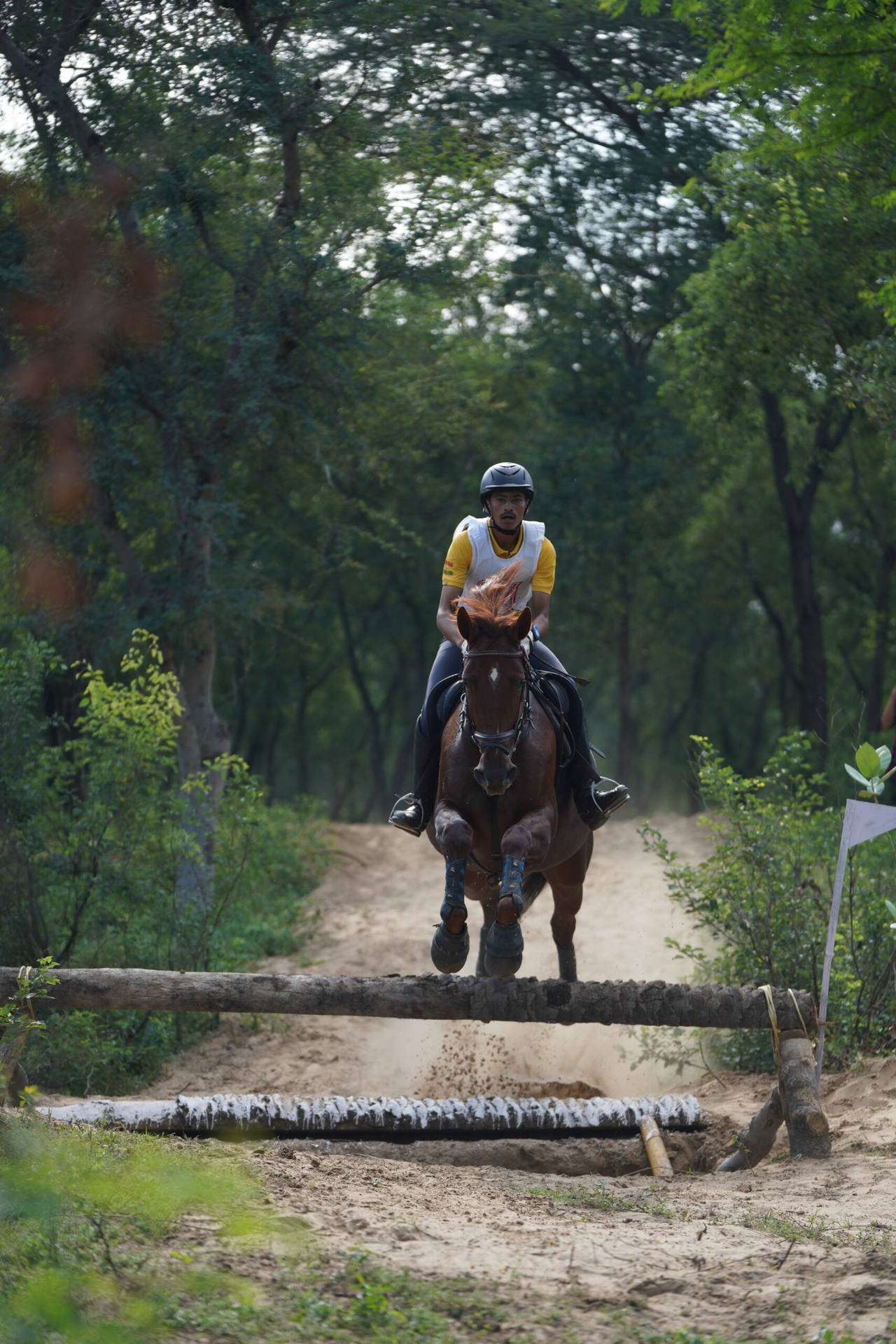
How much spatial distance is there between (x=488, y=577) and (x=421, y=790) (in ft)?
4.68

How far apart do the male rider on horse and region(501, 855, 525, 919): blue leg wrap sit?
3.35 ft

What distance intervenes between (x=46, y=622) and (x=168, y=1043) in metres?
6.82

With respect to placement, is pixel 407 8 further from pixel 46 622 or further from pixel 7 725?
pixel 7 725

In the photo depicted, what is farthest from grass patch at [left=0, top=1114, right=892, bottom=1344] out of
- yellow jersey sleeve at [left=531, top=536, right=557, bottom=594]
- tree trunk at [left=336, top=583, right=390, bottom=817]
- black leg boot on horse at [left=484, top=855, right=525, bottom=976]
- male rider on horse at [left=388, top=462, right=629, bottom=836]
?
tree trunk at [left=336, top=583, right=390, bottom=817]

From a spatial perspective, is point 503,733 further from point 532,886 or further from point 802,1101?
point 802,1101

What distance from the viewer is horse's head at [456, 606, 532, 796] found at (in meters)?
6.67

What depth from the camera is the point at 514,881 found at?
263 inches

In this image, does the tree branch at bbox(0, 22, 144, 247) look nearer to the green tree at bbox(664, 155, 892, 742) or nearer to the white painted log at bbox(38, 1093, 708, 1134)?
the green tree at bbox(664, 155, 892, 742)

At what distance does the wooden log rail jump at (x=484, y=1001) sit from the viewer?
6965 mm

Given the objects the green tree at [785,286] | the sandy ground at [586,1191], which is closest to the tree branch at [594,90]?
the green tree at [785,286]

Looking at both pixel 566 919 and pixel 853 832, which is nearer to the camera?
pixel 853 832

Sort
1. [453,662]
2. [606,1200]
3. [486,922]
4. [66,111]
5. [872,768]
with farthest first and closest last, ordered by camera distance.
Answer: [66,111] < [486,922] < [453,662] < [872,768] < [606,1200]

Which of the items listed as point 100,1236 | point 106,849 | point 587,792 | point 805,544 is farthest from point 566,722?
point 805,544

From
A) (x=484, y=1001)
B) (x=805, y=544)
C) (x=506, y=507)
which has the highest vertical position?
(x=805, y=544)
